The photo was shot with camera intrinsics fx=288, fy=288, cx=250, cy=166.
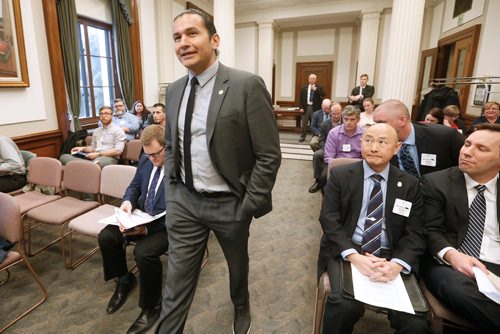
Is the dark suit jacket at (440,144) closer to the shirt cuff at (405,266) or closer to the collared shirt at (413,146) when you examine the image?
Result: the collared shirt at (413,146)

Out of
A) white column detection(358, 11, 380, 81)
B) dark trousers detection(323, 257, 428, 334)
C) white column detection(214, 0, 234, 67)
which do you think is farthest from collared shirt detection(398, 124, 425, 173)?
white column detection(358, 11, 380, 81)

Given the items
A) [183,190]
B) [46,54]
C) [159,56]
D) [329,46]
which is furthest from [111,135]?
[329,46]

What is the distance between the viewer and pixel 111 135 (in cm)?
389

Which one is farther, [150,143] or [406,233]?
[150,143]

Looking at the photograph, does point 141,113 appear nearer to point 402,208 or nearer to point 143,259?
point 143,259

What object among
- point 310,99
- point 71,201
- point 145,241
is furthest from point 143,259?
point 310,99

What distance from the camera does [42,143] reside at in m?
4.07

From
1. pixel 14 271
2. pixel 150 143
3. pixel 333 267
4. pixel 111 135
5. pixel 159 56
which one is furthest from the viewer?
pixel 159 56

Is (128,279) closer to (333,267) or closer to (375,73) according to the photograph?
(333,267)

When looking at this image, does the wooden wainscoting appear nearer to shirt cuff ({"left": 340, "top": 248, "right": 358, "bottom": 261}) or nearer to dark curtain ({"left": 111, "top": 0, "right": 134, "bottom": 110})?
dark curtain ({"left": 111, "top": 0, "right": 134, "bottom": 110})

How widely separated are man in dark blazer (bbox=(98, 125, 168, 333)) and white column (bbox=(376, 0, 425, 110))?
478 centimetres

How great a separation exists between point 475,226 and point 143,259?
180cm

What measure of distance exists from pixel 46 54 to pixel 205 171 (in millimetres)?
4105

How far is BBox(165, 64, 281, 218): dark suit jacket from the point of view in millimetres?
1273
